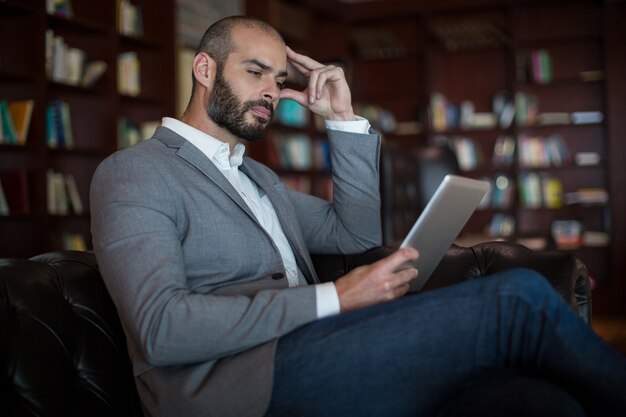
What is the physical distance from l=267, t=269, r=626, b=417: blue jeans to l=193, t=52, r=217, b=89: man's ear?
871 millimetres

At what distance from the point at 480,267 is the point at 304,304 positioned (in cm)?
69

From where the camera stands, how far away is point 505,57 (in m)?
6.09

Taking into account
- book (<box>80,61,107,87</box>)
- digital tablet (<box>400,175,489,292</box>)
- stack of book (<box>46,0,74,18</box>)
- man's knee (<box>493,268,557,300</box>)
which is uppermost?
stack of book (<box>46,0,74,18</box>)

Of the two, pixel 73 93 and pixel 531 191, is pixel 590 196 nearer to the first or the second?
pixel 531 191

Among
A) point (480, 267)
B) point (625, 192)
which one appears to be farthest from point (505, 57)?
point (480, 267)

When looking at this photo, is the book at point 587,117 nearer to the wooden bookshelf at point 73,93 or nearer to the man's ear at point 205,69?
the wooden bookshelf at point 73,93

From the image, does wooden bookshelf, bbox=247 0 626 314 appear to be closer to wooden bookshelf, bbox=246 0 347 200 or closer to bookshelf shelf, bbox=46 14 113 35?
wooden bookshelf, bbox=246 0 347 200

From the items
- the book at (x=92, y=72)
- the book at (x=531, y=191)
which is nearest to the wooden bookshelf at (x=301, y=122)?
the book at (x=92, y=72)

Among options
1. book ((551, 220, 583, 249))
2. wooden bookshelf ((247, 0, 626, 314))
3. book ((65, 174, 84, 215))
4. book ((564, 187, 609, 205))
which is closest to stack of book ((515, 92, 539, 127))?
wooden bookshelf ((247, 0, 626, 314))

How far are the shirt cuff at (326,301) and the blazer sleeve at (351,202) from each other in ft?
2.22

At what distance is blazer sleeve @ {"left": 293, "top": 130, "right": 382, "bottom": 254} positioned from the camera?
6.40 feet

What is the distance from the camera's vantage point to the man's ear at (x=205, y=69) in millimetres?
1878

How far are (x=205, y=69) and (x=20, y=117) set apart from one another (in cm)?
207

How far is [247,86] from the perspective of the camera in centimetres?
184
